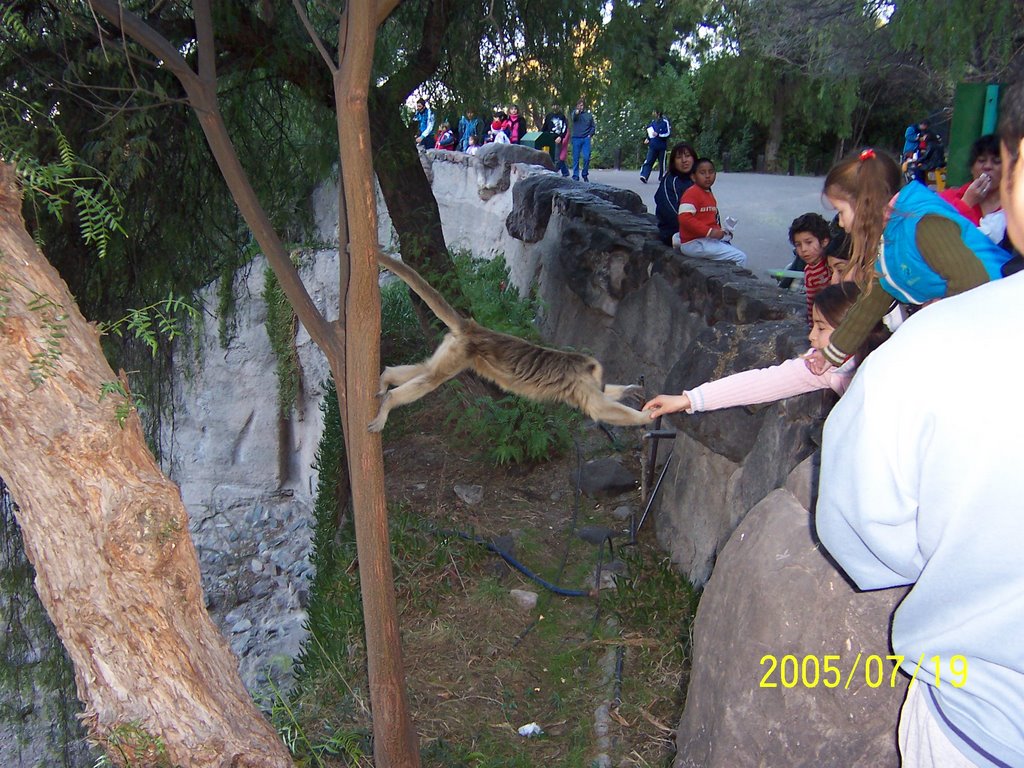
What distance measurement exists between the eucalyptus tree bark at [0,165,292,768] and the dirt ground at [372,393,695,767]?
5.25ft

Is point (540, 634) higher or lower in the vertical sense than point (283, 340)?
lower

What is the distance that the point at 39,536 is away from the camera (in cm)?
245

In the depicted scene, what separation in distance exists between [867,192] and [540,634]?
2.80 metres

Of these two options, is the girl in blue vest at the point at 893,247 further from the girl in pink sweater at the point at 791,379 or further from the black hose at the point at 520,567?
the black hose at the point at 520,567

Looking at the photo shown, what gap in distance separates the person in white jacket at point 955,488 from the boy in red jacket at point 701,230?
4.56 metres

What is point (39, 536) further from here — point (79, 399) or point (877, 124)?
point (877, 124)

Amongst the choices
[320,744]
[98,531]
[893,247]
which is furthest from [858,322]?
[320,744]

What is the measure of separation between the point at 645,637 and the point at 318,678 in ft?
5.61

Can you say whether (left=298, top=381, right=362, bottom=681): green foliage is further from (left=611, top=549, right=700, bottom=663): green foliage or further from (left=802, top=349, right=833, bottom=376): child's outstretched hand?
(left=802, top=349, right=833, bottom=376): child's outstretched hand

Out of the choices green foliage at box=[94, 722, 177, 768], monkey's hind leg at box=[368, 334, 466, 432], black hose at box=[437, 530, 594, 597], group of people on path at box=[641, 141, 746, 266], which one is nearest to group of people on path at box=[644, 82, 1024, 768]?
green foliage at box=[94, 722, 177, 768]

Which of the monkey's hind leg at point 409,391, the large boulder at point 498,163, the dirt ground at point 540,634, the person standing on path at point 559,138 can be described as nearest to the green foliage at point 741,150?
the person standing on path at point 559,138

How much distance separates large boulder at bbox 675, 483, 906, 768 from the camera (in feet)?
7.18

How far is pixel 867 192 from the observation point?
2963 mm
